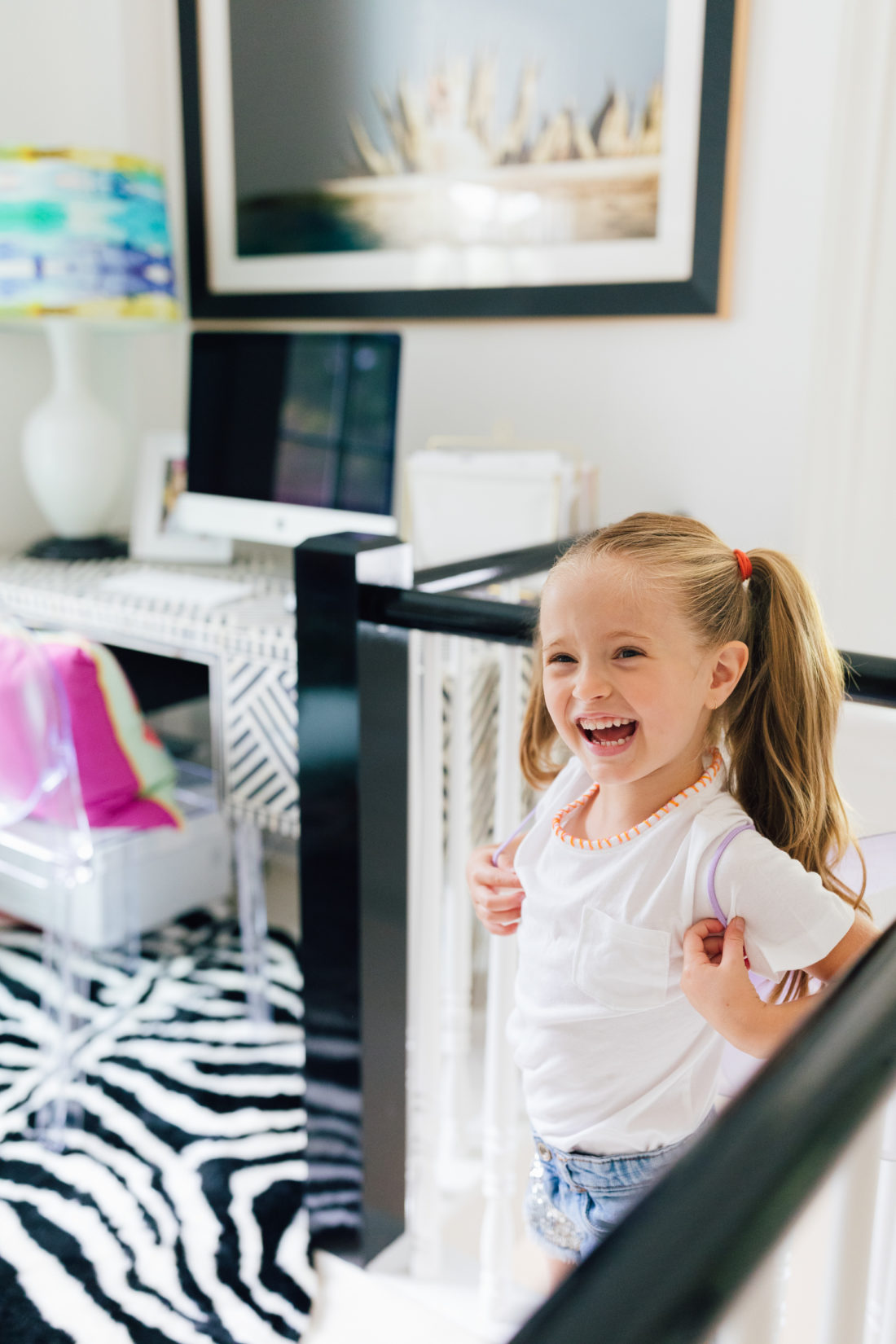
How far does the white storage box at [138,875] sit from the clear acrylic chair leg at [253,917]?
0.13 m

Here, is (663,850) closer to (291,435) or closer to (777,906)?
(777,906)

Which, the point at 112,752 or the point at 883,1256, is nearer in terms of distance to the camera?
the point at 883,1256

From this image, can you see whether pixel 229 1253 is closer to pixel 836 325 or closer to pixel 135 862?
pixel 135 862

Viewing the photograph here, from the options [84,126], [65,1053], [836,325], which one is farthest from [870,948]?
[84,126]

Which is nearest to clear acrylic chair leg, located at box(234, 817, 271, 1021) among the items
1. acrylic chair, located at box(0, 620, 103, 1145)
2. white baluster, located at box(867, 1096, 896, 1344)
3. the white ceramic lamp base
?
acrylic chair, located at box(0, 620, 103, 1145)

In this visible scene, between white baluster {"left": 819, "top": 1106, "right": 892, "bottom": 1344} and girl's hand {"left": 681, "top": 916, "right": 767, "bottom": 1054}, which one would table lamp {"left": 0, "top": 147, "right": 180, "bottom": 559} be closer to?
girl's hand {"left": 681, "top": 916, "right": 767, "bottom": 1054}

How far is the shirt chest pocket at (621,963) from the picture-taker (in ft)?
2.57

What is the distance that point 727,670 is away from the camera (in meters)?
0.78

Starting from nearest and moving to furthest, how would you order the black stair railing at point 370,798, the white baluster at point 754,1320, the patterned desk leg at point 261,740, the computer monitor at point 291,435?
the white baluster at point 754,1320 < the black stair railing at point 370,798 < the patterned desk leg at point 261,740 < the computer monitor at point 291,435

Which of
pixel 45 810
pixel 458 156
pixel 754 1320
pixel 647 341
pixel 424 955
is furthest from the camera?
pixel 458 156

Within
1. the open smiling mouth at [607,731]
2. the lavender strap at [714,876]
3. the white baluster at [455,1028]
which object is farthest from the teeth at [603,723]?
the white baluster at [455,1028]

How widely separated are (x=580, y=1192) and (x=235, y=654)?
113cm

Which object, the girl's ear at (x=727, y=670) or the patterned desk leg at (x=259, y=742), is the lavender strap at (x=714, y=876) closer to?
the girl's ear at (x=727, y=670)

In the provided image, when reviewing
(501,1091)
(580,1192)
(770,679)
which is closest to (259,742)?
(501,1091)
